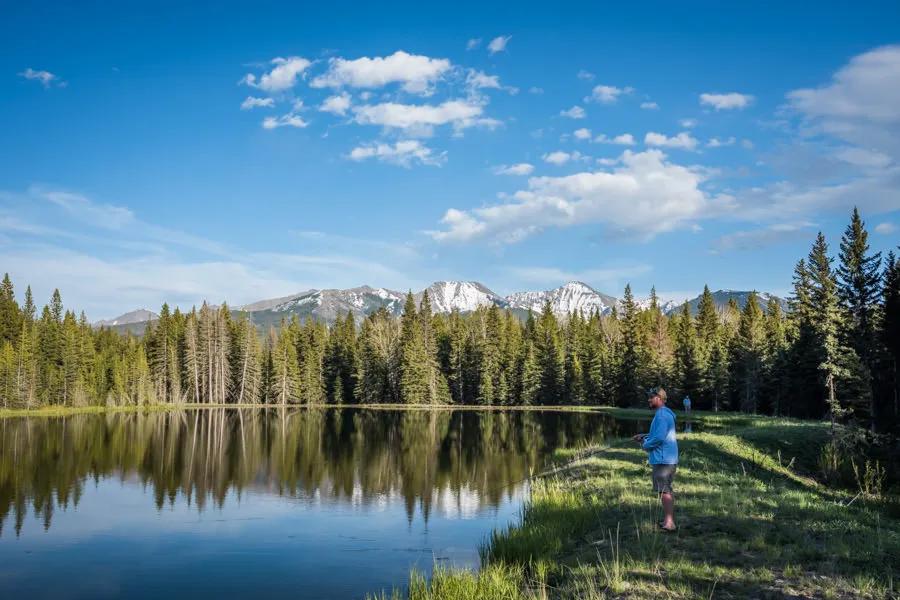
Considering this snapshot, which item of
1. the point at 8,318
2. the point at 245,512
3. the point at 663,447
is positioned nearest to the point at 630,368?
the point at 245,512

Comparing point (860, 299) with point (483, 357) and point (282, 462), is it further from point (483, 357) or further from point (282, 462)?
point (483, 357)

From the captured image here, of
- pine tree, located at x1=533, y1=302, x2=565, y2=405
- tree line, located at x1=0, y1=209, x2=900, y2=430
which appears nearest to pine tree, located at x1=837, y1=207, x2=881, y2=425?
tree line, located at x1=0, y1=209, x2=900, y2=430

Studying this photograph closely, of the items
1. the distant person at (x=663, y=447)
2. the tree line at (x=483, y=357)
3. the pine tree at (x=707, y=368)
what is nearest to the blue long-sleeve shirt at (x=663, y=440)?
the distant person at (x=663, y=447)

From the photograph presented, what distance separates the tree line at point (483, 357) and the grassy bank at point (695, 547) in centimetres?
3531

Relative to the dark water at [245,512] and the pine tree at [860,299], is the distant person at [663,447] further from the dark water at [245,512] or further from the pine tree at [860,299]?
the pine tree at [860,299]

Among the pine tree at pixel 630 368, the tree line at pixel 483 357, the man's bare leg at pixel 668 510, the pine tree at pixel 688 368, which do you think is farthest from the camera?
the pine tree at pixel 630 368

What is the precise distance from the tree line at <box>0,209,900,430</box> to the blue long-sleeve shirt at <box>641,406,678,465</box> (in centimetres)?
3906

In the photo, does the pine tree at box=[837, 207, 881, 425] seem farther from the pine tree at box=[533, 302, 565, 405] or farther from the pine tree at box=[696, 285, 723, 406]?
the pine tree at box=[533, 302, 565, 405]

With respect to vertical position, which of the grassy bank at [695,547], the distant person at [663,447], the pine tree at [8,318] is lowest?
the grassy bank at [695,547]

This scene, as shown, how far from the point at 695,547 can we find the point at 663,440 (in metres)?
2.19

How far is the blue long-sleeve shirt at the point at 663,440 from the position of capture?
1280 centimetres

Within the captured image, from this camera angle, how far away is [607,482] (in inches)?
765

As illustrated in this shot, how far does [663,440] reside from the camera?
1285cm

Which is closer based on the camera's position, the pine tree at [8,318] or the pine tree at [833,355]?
the pine tree at [833,355]
